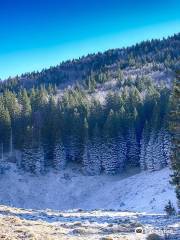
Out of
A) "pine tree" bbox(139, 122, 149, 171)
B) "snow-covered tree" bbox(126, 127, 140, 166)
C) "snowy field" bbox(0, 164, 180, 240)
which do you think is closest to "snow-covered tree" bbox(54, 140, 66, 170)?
"snowy field" bbox(0, 164, 180, 240)

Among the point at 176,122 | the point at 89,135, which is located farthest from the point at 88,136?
the point at 176,122

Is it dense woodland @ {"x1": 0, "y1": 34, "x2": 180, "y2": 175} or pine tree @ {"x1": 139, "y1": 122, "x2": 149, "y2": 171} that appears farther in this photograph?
dense woodland @ {"x1": 0, "y1": 34, "x2": 180, "y2": 175}

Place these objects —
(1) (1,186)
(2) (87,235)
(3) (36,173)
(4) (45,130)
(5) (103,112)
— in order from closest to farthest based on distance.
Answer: (2) (87,235) < (1) (1,186) < (3) (36,173) < (4) (45,130) < (5) (103,112)

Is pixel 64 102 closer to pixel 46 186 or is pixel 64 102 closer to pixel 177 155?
pixel 46 186

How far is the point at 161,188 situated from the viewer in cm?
6738

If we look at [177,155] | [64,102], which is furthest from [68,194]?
[177,155]

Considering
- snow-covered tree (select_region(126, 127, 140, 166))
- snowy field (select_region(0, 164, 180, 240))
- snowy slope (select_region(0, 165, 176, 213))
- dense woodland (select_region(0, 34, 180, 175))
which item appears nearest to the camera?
snowy field (select_region(0, 164, 180, 240))

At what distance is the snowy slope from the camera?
2808 inches

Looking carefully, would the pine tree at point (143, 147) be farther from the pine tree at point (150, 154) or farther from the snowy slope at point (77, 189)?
the snowy slope at point (77, 189)

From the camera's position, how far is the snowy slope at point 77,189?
7131 cm

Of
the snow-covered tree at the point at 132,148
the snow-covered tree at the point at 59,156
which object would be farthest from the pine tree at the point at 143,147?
the snow-covered tree at the point at 59,156

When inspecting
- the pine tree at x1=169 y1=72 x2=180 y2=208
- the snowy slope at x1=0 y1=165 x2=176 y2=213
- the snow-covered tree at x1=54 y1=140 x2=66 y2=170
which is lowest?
the snowy slope at x1=0 y1=165 x2=176 y2=213

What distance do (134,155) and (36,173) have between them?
2047cm

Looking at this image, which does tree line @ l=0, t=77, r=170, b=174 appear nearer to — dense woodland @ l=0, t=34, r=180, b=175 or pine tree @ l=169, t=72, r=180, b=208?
dense woodland @ l=0, t=34, r=180, b=175
